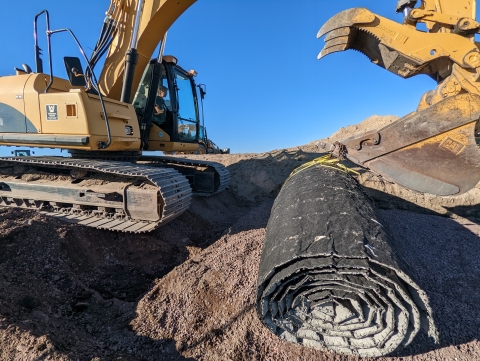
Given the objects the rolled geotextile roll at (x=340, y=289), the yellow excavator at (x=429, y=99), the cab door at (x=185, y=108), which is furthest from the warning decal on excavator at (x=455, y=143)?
the cab door at (x=185, y=108)

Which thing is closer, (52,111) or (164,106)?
(52,111)

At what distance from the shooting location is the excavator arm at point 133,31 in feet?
14.9

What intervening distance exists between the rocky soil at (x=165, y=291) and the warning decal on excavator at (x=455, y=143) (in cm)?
113

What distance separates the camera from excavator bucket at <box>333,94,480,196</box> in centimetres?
327

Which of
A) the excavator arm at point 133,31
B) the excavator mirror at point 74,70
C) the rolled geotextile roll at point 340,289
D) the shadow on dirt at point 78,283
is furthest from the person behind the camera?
the excavator arm at point 133,31

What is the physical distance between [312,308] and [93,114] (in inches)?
145

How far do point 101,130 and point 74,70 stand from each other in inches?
40.1

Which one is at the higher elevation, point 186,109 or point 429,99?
point 186,109

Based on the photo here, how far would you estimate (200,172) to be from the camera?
6250 mm

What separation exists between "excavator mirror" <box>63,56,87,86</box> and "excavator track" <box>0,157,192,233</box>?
46.8 inches

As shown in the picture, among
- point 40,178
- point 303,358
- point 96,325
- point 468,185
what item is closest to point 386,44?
point 468,185

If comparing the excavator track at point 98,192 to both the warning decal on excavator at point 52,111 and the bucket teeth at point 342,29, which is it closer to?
the warning decal on excavator at point 52,111

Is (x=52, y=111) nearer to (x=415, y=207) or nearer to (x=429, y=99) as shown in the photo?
(x=429, y=99)

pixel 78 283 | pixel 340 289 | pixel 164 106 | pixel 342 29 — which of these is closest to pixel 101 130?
pixel 164 106
